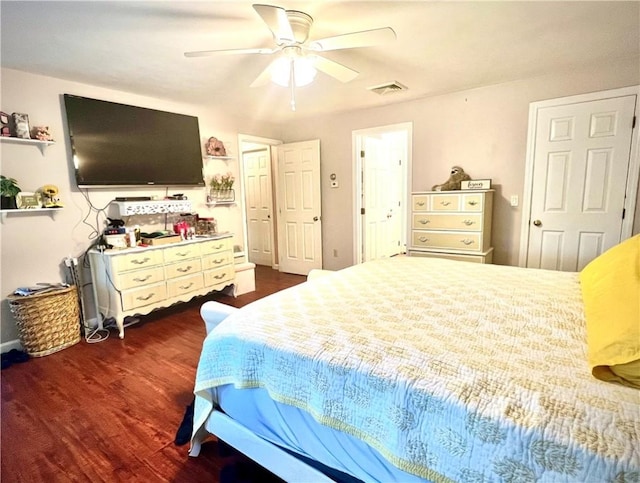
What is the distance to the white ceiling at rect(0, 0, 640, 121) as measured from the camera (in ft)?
6.20

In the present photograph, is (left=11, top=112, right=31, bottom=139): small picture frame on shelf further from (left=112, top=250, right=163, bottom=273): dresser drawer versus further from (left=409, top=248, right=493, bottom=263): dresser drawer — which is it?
(left=409, top=248, right=493, bottom=263): dresser drawer

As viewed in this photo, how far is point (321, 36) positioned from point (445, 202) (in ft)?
6.82

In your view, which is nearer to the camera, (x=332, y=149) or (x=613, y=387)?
(x=613, y=387)

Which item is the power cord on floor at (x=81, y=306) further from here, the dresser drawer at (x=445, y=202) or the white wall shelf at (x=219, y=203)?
the dresser drawer at (x=445, y=202)

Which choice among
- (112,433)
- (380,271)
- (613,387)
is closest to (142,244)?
(112,433)

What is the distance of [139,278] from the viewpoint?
3.04 meters

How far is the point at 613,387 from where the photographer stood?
903mm

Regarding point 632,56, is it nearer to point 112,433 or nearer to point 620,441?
point 620,441

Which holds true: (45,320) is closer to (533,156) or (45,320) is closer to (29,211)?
(29,211)

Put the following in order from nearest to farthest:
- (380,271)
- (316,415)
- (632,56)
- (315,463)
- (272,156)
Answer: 1. (316,415)
2. (315,463)
3. (380,271)
4. (632,56)
5. (272,156)

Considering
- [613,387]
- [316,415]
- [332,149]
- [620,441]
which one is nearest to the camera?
[620,441]

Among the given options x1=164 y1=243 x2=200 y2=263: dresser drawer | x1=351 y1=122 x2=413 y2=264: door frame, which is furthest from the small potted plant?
x1=351 y1=122 x2=413 y2=264: door frame

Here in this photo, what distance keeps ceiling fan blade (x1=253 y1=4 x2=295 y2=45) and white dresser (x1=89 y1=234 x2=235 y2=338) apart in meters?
2.33

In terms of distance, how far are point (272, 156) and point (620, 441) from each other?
5.29 meters
